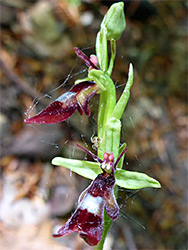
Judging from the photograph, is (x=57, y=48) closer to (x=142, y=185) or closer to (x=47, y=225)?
(x=47, y=225)

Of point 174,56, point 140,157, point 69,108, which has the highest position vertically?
point 69,108

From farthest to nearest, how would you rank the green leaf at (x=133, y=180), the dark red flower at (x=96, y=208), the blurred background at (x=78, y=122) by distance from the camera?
1. the blurred background at (x=78, y=122)
2. the green leaf at (x=133, y=180)
3. the dark red flower at (x=96, y=208)

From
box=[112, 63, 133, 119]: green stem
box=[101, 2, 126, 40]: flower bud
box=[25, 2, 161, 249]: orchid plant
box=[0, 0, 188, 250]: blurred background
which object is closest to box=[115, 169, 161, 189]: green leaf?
box=[25, 2, 161, 249]: orchid plant

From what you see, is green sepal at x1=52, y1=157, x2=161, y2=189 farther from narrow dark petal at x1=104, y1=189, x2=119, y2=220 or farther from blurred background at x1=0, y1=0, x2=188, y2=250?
blurred background at x1=0, y1=0, x2=188, y2=250

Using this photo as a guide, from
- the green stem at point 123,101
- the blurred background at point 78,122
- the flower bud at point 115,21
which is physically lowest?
the blurred background at point 78,122

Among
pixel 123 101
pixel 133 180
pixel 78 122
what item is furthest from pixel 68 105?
pixel 78 122

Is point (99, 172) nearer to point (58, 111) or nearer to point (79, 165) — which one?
point (79, 165)

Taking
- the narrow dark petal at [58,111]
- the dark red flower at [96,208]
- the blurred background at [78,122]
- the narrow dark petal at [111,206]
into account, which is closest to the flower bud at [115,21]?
the narrow dark petal at [58,111]

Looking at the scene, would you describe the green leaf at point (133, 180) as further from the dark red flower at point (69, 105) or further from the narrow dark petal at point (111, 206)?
the dark red flower at point (69, 105)

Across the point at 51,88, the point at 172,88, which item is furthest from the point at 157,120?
the point at 51,88
